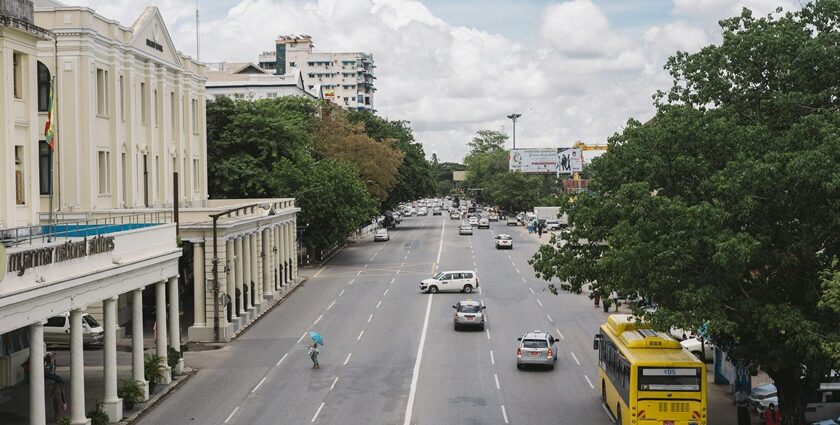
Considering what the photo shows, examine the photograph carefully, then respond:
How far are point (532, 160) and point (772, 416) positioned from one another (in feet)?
460

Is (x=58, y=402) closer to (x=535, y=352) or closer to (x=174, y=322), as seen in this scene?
(x=174, y=322)

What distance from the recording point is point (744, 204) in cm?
2414

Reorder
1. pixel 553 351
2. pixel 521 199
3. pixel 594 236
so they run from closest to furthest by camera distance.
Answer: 1. pixel 594 236
2. pixel 553 351
3. pixel 521 199

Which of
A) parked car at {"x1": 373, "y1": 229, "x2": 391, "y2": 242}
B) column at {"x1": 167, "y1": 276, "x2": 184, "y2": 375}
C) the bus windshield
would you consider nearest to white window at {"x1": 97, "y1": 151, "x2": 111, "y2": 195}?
column at {"x1": 167, "y1": 276, "x2": 184, "y2": 375}

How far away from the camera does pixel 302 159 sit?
248 feet

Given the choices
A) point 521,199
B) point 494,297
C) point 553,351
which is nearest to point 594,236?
point 553,351

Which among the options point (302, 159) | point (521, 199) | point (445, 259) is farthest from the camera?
point (521, 199)

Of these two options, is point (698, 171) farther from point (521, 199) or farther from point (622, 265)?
point (521, 199)

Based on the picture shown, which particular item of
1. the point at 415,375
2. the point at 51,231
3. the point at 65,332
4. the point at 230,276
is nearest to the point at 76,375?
the point at 51,231

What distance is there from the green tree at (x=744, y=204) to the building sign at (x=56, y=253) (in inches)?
507

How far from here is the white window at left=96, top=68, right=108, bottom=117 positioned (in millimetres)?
46219

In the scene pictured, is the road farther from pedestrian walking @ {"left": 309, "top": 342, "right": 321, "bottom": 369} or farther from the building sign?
the building sign

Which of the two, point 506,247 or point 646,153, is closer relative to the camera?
point 646,153

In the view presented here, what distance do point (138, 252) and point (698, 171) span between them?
17027mm
